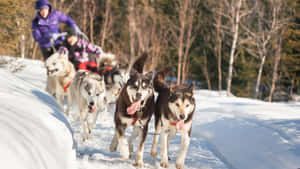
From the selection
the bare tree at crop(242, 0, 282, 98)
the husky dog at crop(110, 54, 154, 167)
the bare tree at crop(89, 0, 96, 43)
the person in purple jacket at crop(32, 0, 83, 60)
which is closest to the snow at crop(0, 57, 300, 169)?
the husky dog at crop(110, 54, 154, 167)

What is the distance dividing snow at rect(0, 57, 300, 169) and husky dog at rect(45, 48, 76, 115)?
80 cm

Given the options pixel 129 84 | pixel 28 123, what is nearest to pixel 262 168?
pixel 129 84

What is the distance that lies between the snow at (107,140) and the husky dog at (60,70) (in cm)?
80

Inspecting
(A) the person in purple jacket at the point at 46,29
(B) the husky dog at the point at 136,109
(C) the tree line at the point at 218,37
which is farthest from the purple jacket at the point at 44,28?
(C) the tree line at the point at 218,37

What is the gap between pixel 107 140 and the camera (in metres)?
4.71

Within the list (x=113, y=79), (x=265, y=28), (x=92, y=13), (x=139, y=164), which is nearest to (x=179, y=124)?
(x=139, y=164)

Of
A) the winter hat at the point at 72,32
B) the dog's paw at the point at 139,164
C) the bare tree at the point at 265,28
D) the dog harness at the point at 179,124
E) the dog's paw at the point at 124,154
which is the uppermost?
the bare tree at the point at 265,28

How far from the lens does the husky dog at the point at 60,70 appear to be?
18.2 feet

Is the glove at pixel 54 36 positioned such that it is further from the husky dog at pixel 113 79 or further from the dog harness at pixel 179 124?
the dog harness at pixel 179 124

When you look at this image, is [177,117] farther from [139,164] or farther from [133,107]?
[139,164]

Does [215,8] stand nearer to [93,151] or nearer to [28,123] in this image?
[93,151]

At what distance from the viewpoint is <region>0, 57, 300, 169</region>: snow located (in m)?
1.92

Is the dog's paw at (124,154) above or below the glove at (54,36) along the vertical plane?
below

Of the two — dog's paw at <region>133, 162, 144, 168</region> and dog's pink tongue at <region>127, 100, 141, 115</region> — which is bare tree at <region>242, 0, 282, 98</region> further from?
dog's paw at <region>133, 162, 144, 168</region>
